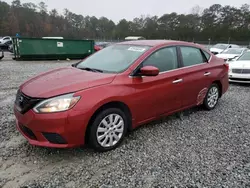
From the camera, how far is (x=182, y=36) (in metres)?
50.9

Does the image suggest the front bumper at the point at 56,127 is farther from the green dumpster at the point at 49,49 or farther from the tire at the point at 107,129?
the green dumpster at the point at 49,49

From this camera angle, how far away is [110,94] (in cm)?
267

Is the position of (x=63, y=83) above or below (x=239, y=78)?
above

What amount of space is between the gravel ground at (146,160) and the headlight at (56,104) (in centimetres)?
73

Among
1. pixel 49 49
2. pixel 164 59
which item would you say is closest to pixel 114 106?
pixel 164 59

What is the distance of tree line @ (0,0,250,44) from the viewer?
4781 cm

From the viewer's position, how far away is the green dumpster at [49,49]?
13266 millimetres

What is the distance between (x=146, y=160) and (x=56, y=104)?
4.55 feet

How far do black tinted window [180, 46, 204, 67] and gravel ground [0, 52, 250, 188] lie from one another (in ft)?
4.04

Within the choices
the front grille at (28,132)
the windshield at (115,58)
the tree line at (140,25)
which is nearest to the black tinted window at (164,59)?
the windshield at (115,58)

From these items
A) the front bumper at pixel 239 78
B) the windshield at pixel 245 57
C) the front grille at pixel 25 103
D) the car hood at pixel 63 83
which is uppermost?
the windshield at pixel 245 57

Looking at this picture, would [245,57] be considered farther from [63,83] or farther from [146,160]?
[63,83]

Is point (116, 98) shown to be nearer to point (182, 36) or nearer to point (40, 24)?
point (182, 36)

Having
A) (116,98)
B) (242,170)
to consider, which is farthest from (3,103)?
(242,170)
